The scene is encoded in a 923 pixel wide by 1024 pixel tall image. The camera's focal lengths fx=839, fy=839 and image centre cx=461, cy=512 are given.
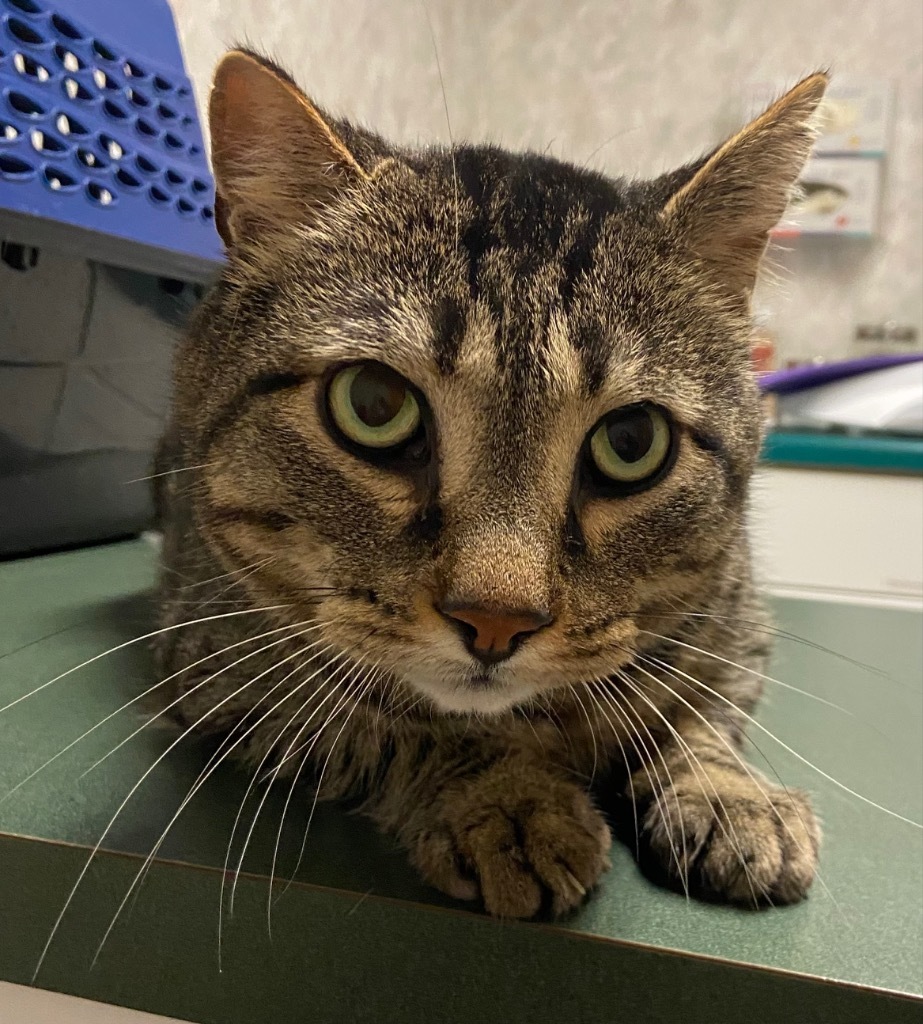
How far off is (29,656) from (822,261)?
2538 mm

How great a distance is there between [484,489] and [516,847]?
0.23 m

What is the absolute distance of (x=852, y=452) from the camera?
1805mm

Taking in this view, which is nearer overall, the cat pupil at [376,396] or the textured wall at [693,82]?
the cat pupil at [376,396]

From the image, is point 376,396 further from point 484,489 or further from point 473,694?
point 473,694

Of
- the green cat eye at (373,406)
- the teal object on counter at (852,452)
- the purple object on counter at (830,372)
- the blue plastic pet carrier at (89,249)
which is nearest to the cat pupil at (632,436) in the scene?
the green cat eye at (373,406)

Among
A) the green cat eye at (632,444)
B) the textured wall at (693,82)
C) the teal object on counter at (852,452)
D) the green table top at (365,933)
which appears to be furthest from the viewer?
the textured wall at (693,82)

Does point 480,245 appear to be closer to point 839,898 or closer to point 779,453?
point 839,898

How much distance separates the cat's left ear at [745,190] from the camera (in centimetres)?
65

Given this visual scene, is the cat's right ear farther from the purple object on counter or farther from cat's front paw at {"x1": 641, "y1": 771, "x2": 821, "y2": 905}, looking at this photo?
the purple object on counter

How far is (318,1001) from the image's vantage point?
0.52m

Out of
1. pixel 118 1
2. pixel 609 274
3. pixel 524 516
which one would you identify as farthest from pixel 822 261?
pixel 524 516

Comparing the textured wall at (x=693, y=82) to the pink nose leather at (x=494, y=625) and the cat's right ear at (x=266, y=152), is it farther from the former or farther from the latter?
the pink nose leather at (x=494, y=625)

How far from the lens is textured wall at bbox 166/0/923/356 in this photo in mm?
2500

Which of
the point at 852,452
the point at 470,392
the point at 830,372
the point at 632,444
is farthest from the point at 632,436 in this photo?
the point at 830,372
